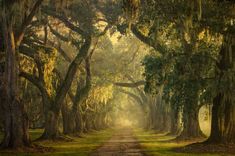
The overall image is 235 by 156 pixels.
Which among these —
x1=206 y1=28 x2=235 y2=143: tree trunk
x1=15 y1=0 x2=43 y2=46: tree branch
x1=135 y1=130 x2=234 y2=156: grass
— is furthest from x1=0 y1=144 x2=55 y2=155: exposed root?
x1=206 y1=28 x2=235 y2=143: tree trunk

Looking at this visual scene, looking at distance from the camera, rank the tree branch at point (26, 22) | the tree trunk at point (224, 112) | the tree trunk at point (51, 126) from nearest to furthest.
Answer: the tree branch at point (26, 22) → the tree trunk at point (224, 112) → the tree trunk at point (51, 126)

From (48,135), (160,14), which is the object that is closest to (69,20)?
(48,135)

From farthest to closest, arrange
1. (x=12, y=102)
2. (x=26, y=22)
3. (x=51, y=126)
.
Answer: (x=51, y=126) → (x=26, y=22) → (x=12, y=102)

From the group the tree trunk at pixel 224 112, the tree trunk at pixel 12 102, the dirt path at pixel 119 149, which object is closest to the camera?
the dirt path at pixel 119 149

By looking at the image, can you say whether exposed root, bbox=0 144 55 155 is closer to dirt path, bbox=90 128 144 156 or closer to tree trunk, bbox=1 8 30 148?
tree trunk, bbox=1 8 30 148

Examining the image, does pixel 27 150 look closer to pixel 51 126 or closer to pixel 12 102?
pixel 12 102

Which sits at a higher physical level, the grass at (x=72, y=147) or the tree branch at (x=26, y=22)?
the tree branch at (x=26, y=22)

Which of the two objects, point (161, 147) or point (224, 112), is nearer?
point (224, 112)

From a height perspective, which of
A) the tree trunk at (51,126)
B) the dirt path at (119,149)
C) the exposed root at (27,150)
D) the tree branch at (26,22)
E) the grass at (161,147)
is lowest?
the grass at (161,147)

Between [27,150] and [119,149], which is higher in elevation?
[27,150]

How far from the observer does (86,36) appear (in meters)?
40.8

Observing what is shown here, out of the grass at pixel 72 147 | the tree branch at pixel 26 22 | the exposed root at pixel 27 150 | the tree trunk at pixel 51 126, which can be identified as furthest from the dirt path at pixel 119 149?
the tree branch at pixel 26 22

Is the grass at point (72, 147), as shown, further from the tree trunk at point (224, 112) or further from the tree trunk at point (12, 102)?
the tree trunk at point (224, 112)

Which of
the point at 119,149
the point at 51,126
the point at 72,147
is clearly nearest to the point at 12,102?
the point at 72,147
